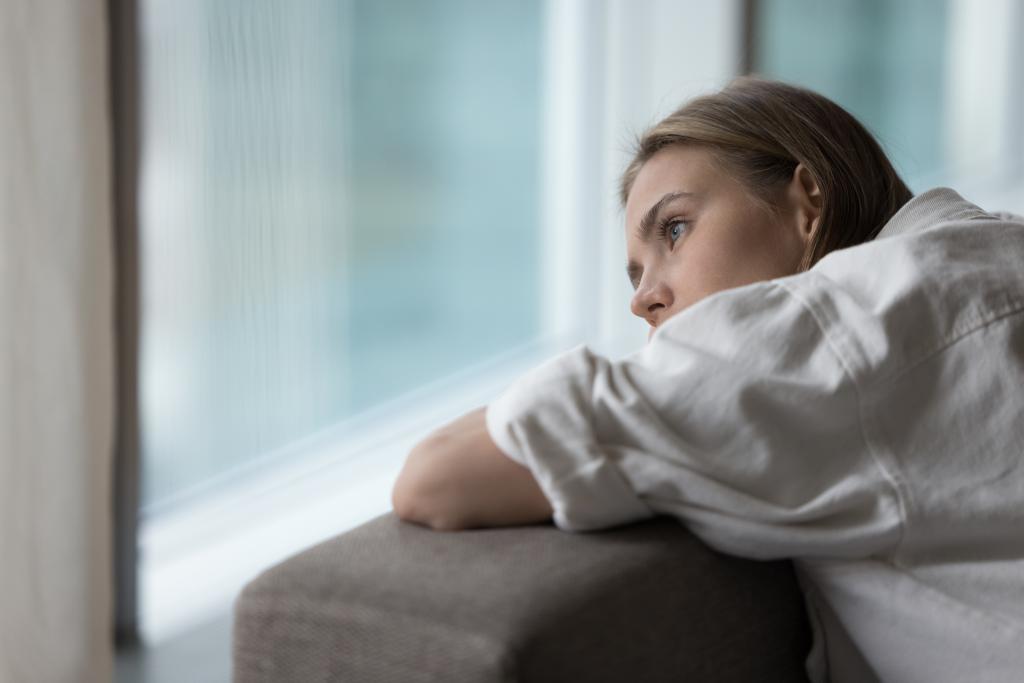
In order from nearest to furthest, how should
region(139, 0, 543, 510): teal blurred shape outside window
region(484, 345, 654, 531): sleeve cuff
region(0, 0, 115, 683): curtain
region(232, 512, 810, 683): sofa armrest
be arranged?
region(232, 512, 810, 683): sofa armrest
region(484, 345, 654, 531): sleeve cuff
region(0, 0, 115, 683): curtain
region(139, 0, 543, 510): teal blurred shape outside window

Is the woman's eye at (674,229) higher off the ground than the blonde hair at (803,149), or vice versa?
the blonde hair at (803,149)

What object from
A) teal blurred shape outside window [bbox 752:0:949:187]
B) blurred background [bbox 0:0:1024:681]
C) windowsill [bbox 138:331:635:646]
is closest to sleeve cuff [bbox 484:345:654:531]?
blurred background [bbox 0:0:1024:681]

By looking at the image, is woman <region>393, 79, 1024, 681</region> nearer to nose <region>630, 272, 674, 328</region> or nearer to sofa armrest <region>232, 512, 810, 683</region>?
sofa armrest <region>232, 512, 810, 683</region>

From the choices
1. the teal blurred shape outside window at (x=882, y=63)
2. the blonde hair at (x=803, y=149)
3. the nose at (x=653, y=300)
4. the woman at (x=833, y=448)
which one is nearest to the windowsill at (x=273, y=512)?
the nose at (x=653, y=300)

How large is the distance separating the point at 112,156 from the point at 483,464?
3.81ft

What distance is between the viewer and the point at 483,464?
3.05ft

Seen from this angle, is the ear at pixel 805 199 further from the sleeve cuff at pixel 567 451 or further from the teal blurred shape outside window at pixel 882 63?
the teal blurred shape outside window at pixel 882 63

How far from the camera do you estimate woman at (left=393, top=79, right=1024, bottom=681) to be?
0.90m

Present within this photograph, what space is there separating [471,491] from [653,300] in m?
0.43

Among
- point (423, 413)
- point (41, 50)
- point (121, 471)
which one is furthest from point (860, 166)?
point (423, 413)

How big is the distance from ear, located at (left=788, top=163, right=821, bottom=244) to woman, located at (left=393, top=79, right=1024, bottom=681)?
253mm

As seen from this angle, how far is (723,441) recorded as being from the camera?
90 cm

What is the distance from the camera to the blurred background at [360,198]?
82.3 inches

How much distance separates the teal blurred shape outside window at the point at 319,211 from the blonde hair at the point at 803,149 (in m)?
1.03
